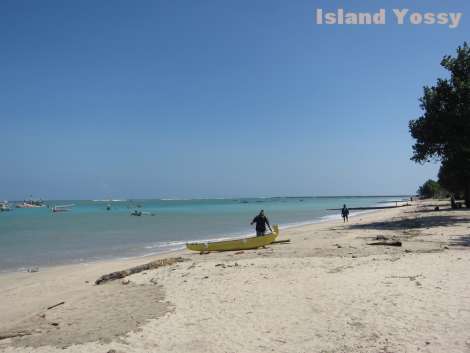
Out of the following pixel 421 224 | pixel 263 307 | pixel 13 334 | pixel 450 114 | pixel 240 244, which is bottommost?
pixel 13 334

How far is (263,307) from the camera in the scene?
8.65 meters

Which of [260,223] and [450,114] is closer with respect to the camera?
[260,223]

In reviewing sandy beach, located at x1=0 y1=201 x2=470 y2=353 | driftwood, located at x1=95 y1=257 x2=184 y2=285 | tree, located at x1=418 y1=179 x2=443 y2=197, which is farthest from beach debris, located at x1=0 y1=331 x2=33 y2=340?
tree, located at x1=418 y1=179 x2=443 y2=197

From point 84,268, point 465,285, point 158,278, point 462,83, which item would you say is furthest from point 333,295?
point 462,83

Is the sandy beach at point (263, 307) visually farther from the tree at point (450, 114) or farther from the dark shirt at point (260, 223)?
the tree at point (450, 114)

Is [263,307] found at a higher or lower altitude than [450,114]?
lower

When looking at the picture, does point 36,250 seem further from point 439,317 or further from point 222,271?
point 439,317

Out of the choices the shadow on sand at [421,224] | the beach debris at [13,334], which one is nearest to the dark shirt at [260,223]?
the shadow on sand at [421,224]

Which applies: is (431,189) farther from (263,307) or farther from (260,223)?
(263,307)

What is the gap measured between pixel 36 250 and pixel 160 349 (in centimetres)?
2148

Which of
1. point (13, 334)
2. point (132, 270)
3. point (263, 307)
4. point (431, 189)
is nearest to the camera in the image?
point (13, 334)

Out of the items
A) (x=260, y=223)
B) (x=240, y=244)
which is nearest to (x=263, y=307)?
(x=240, y=244)

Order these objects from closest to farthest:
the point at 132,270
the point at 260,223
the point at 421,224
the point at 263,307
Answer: the point at 263,307 → the point at 132,270 → the point at 260,223 → the point at 421,224

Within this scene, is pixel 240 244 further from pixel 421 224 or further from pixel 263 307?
pixel 421 224
